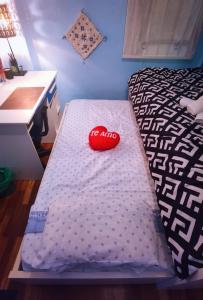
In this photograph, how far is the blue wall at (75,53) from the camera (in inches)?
71.6

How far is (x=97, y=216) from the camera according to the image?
32.6 inches

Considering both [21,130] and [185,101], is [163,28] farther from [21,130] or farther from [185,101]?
[21,130]

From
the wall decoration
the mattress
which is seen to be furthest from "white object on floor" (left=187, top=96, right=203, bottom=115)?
the wall decoration

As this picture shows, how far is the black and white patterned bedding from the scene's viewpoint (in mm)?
750

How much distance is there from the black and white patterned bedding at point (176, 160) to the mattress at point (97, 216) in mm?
91

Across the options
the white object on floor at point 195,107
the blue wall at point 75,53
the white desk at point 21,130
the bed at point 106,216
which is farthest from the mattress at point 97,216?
the blue wall at point 75,53

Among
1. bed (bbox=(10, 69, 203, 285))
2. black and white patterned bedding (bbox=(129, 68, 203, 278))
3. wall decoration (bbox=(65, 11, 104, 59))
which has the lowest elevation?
bed (bbox=(10, 69, 203, 285))

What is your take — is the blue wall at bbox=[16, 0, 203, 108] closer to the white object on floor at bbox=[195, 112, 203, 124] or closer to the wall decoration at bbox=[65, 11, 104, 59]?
the wall decoration at bbox=[65, 11, 104, 59]

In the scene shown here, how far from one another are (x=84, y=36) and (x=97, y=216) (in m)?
2.01

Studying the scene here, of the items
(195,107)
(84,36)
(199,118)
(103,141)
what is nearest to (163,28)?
(84,36)

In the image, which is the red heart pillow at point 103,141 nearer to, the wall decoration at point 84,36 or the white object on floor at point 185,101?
the white object on floor at point 185,101

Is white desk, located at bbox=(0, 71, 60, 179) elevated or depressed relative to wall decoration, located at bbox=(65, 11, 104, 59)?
depressed

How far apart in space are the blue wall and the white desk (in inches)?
10.7

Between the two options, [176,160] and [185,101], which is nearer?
[176,160]
